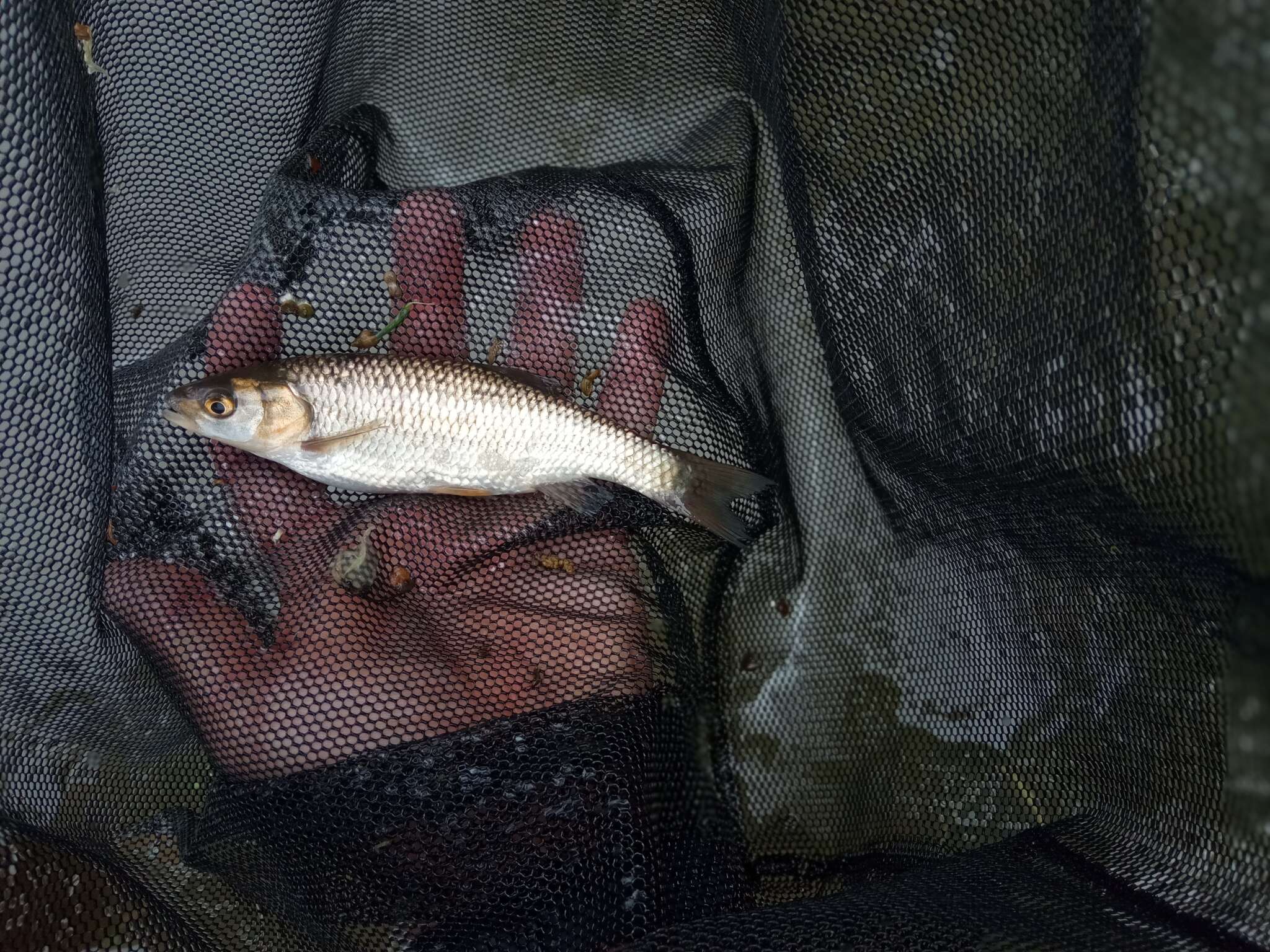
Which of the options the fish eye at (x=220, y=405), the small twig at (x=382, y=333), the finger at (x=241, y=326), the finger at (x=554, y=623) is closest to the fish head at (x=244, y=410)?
the fish eye at (x=220, y=405)

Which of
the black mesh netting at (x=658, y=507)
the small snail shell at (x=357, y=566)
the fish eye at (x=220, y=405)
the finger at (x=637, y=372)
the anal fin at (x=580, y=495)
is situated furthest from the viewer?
the finger at (x=637, y=372)

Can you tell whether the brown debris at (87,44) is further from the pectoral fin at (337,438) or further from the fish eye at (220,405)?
the pectoral fin at (337,438)

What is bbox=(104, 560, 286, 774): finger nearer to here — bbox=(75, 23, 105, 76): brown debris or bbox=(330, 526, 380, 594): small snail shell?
bbox=(330, 526, 380, 594): small snail shell

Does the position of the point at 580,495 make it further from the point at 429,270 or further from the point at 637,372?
the point at 429,270

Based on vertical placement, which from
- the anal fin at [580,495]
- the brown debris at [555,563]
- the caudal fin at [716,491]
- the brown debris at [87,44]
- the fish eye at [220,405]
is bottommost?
the brown debris at [555,563]

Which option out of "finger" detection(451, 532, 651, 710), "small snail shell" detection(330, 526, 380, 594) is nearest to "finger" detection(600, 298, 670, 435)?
"finger" detection(451, 532, 651, 710)

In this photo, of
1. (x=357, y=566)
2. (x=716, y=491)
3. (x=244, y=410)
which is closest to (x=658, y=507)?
(x=716, y=491)
